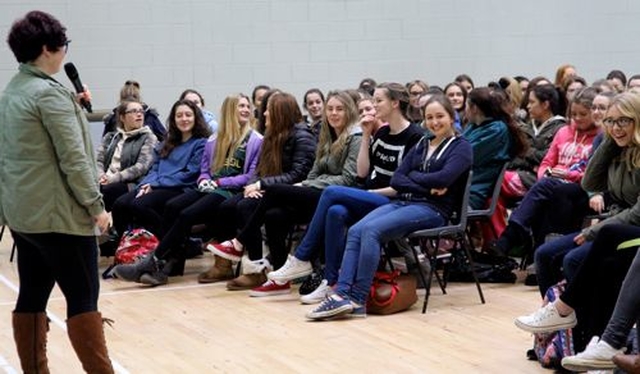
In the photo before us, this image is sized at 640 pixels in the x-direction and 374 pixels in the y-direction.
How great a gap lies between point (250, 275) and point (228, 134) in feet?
3.16

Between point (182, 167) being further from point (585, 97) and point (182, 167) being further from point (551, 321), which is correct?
point (551, 321)

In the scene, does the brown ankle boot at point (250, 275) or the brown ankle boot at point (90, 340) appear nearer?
the brown ankle boot at point (90, 340)

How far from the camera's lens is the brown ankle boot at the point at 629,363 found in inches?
140

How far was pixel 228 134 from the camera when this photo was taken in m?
6.69

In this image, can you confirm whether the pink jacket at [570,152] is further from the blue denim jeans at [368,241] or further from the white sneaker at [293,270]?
the white sneaker at [293,270]

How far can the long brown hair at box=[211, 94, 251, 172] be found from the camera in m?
6.66

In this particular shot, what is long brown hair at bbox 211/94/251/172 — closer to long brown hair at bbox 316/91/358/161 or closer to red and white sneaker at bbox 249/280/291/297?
long brown hair at bbox 316/91/358/161

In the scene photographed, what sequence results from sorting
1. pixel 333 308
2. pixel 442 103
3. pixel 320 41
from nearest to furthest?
pixel 333 308 → pixel 442 103 → pixel 320 41

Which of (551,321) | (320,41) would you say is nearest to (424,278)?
(551,321)

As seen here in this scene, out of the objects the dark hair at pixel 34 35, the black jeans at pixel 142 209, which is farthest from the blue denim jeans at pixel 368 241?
the dark hair at pixel 34 35

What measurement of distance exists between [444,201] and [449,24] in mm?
5697

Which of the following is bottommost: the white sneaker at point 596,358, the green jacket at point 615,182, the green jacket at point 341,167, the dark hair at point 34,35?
the white sneaker at point 596,358

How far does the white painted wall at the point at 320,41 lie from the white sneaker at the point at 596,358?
269 inches

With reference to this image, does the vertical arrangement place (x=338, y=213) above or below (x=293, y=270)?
above
